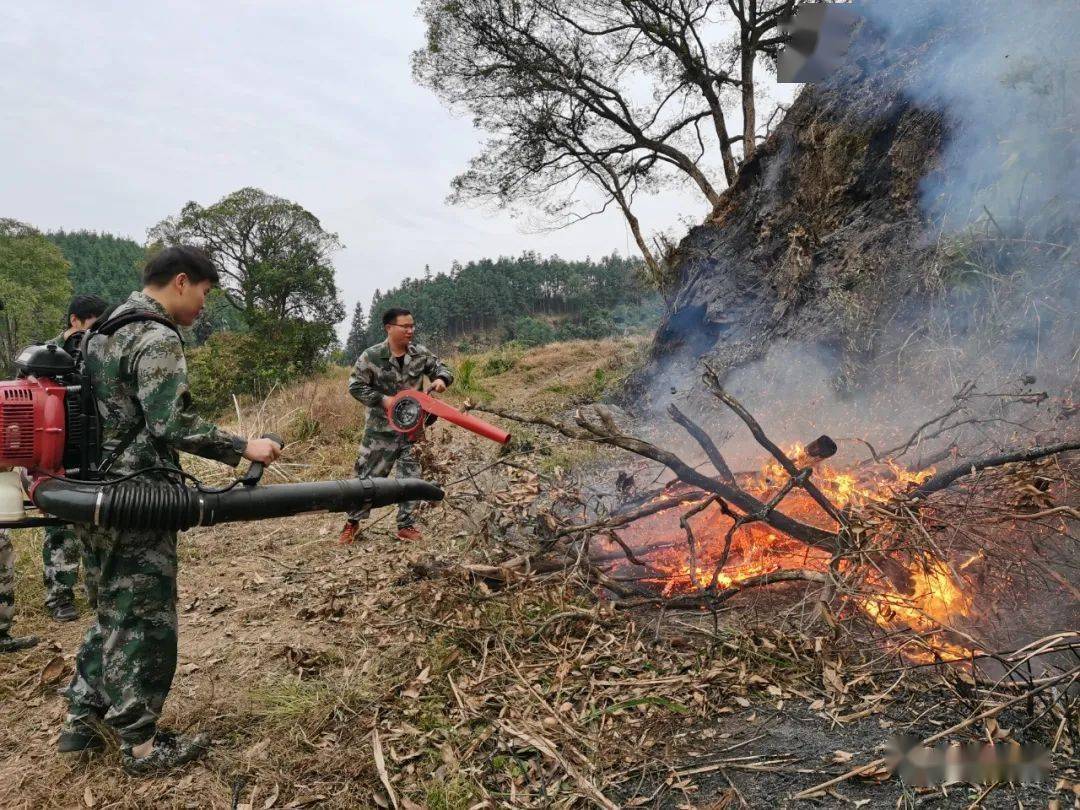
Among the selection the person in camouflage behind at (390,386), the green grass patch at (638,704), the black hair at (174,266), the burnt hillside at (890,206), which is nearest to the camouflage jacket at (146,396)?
the black hair at (174,266)

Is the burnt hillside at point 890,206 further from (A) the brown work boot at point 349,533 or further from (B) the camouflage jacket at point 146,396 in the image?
(B) the camouflage jacket at point 146,396

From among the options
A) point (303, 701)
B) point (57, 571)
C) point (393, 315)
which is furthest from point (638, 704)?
point (57, 571)

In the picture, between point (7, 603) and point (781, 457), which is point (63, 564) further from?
point (781, 457)

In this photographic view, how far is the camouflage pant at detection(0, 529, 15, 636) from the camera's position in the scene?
3.83 metres

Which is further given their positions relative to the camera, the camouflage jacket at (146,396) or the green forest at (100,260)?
the green forest at (100,260)

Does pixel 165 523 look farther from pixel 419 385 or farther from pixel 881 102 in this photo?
pixel 881 102

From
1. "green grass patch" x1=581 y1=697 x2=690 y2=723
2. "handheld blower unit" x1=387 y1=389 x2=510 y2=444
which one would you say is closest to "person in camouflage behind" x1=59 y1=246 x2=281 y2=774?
"green grass patch" x1=581 y1=697 x2=690 y2=723

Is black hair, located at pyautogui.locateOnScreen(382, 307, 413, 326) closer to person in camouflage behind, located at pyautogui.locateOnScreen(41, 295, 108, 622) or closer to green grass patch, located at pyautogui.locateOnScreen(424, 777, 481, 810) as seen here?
person in camouflage behind, located at pyautogui.locateOnScreen(41, 295, 108, 622)

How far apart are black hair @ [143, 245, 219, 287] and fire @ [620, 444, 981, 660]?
2802 mm

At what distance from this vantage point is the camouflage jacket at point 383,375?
546 centimetres

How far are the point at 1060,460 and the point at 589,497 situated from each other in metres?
3.10

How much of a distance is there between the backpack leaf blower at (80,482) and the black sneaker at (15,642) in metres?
2.13

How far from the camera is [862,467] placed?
427 cm

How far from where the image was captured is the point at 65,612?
4.27 m
